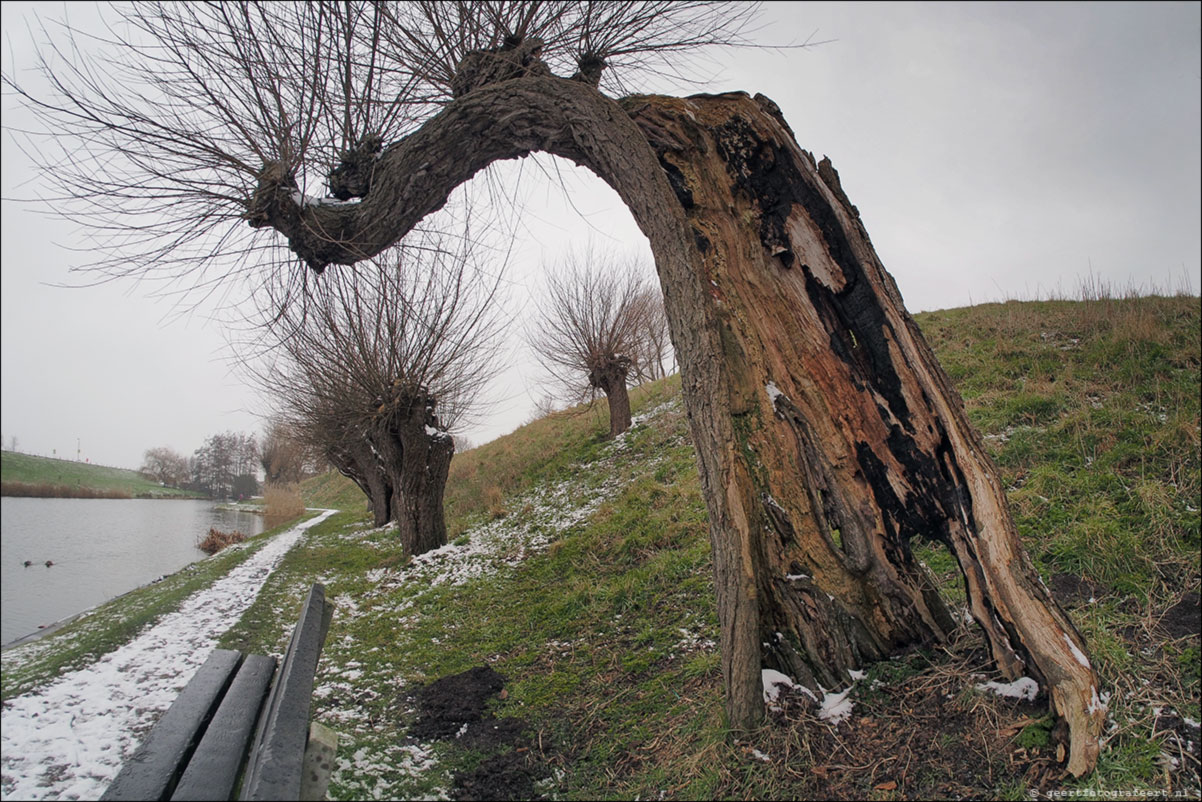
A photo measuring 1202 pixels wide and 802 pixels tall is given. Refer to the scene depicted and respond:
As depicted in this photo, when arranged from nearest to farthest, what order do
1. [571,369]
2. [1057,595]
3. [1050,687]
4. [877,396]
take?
[1050,687]
[877,396]
[1057,595]
[571,369]

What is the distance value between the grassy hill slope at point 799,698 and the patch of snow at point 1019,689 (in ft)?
0.12

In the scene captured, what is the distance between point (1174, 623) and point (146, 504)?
308 inches

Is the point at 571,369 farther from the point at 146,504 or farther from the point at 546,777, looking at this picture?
the point at 546,777

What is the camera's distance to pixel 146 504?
19.0 ft

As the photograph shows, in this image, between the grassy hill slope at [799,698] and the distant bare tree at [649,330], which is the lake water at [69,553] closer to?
the grassy hill slope at [799,698]

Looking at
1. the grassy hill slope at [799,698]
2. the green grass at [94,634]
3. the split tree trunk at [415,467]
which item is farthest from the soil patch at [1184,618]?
the split tree trunk at [415,467]

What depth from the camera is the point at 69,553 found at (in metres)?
3.72

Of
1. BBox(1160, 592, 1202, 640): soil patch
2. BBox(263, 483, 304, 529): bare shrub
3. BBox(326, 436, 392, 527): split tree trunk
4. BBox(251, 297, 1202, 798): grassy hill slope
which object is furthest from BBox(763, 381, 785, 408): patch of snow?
BBox(263, 483, 304, 529): bare shrub

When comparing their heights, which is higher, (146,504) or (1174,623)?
(146,504)

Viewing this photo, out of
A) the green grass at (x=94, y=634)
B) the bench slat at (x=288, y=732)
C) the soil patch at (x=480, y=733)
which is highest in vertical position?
the bench slat at (x=288, y=732)

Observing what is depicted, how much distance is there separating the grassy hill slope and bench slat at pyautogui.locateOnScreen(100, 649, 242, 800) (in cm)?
82

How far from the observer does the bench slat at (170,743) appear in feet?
5.28

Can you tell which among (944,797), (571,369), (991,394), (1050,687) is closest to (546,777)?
(944,797)

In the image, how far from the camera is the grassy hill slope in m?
2.39
